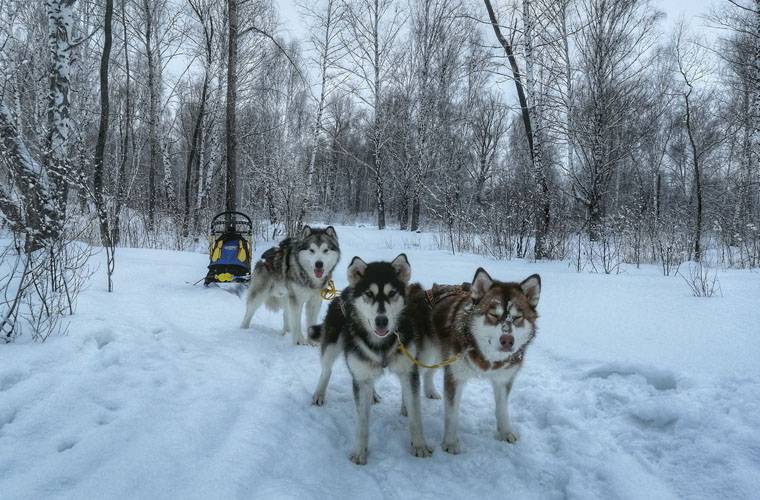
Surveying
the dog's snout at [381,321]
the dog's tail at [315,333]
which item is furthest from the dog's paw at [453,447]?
the dog's tail at [315,333]

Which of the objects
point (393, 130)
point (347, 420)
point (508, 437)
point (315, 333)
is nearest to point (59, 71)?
point (315, 333)

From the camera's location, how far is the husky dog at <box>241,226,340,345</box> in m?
4.94

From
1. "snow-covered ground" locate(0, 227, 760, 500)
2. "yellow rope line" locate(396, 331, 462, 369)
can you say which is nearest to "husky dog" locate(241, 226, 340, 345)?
"snow-covered ground" locate(0, 227, 760, 500)

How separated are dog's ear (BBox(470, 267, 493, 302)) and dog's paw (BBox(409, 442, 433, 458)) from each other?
0.99m

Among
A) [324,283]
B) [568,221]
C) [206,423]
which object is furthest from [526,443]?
[568,221]

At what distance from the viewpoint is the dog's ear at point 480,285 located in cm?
276

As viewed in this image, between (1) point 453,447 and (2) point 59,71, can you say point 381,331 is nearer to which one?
(1) point 453,447

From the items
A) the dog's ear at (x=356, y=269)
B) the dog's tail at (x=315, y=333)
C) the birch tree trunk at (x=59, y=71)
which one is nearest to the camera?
the dog's ear at (x=356, y=269)

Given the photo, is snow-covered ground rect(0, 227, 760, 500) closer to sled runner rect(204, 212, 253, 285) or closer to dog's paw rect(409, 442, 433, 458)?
dog's paw rect(409, 442, 433, 458)

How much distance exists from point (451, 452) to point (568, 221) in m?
9.04

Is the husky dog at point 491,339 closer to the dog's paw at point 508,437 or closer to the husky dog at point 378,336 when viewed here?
the dog's paw at point 508,437

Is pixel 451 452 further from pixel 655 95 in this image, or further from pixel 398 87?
pixel 655 95

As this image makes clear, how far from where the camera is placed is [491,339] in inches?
103

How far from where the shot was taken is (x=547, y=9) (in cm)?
1101
